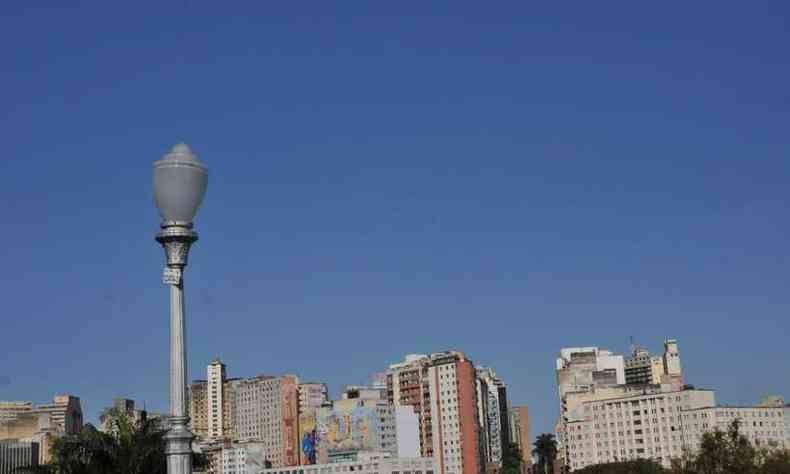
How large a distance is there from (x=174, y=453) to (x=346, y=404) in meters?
178

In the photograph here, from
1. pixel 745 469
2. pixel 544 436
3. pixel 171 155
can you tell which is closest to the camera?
pixel 171 155

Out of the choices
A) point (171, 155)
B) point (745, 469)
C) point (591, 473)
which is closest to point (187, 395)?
point (171, 155)

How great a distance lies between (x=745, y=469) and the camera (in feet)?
167

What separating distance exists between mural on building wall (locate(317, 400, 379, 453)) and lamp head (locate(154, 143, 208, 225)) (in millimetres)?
172038

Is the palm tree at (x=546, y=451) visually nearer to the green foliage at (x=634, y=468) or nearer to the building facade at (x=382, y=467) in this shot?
the building facade at (x=382, y=467)

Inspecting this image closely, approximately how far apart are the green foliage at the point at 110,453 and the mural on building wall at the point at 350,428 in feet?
539

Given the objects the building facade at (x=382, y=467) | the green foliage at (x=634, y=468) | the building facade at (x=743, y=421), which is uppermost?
the building facade at (x=743, y=421)

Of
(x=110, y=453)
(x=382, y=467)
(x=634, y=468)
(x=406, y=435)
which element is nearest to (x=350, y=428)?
(x=406, y=435)

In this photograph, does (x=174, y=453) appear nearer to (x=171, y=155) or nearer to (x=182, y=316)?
(x=182, y=316)

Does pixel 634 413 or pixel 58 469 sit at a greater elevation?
pixel 634 413

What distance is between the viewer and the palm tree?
192 m

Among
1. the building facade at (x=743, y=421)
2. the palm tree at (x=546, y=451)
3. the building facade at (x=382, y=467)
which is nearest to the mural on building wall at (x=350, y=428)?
the building facade at (x=382, y=467)

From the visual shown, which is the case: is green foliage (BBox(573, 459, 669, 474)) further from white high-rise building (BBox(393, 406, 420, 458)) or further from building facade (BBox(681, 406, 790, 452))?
white high-rise building (BBox(393, 406, 420, 458))

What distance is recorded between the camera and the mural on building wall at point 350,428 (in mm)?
194875
